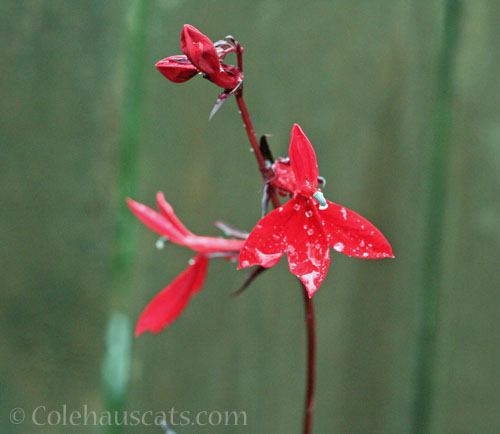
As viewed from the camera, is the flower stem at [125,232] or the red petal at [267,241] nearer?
the red petal at [267,241]

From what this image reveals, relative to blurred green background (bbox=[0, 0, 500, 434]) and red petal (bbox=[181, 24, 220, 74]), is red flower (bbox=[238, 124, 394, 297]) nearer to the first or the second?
red petal (bbox=[181, 24, 220, 74])

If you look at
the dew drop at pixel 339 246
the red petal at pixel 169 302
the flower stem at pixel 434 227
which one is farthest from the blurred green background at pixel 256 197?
the dew drop at pixel 339 246

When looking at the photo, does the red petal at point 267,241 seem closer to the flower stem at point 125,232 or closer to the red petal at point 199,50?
the red petal at point 199,50

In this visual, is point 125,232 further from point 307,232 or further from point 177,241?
point 307,232

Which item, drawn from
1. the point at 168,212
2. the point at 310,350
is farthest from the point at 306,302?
the point at 168,212

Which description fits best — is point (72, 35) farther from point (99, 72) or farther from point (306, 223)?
point (306, 223)

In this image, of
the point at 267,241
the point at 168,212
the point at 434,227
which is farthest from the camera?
the point at 434,227
